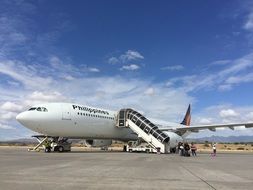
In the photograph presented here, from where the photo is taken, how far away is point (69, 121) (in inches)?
1367

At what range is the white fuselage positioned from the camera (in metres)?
33.1

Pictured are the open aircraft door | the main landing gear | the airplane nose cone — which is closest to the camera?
the airplane nose cone

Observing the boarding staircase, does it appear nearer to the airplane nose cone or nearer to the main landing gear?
the main landing gear

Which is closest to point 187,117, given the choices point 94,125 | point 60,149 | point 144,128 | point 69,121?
point 144,128

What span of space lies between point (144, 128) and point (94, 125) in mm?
5435

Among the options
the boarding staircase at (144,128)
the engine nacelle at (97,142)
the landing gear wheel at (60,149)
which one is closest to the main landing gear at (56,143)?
the landing gear wheel at (60,149)

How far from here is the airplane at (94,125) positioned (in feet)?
109

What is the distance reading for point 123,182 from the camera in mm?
10164

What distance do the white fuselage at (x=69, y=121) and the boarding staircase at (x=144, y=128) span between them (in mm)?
1533

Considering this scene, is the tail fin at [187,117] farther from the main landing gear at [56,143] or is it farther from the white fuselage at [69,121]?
the main landing gear at [56,143]

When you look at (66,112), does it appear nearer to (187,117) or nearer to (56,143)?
(56,143)

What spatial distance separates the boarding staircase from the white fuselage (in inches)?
60.3

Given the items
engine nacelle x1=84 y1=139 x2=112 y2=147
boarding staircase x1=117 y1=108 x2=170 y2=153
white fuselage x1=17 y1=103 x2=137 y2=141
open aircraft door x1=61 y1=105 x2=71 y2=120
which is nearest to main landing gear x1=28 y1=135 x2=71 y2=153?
white fuselage x1=17 y1=103 x2=137 y2=141

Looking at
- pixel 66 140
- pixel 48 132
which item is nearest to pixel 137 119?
pixel 66 140
